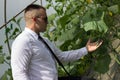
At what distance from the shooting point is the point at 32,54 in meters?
3.13

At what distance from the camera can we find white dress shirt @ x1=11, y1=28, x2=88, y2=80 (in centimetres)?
308

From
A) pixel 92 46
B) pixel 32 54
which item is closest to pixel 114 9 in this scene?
pixel 92 46

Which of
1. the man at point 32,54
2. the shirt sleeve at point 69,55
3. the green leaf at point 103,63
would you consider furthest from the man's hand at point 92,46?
the man at point 32,54

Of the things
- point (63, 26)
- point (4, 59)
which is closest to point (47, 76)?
point (63, 26)

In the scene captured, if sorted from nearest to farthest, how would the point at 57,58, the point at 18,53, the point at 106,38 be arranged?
1. the point at 18,53
2. the point at 57,58
3. the point at 106,38

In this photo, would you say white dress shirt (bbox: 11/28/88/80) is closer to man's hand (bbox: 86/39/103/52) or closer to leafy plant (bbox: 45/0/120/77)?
man's hand (bbox: 86/39/103/52)

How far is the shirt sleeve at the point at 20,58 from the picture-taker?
307 cm

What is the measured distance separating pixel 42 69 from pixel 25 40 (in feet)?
0.75

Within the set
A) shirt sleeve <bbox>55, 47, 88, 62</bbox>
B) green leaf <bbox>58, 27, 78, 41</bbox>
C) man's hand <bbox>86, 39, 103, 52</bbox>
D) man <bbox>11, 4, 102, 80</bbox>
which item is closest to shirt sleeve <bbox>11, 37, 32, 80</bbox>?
man <bbox>11, 4, 102, 80</bbox>

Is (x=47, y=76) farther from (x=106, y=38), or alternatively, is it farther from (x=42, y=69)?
(x=106, y=38)

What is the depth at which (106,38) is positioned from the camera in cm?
403

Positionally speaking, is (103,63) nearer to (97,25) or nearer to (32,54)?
(97,25)

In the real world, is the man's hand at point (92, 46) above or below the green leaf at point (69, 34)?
above

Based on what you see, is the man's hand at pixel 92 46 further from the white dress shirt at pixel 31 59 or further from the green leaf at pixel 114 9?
the white dress shirt at pixel 31 59
